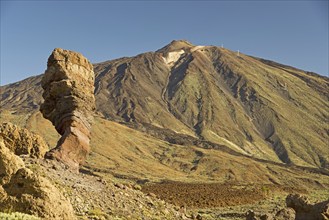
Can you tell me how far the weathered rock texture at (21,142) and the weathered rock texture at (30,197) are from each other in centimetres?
1507

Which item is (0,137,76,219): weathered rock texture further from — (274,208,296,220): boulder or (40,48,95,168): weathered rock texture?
(274,208,296,220): boulder

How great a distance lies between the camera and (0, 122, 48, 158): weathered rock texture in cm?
2947

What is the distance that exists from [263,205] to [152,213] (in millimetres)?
Result: 27492

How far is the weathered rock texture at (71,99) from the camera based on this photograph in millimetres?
28547

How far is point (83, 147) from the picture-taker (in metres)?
28.7

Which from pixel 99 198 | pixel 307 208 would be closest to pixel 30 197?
pixel 99 198

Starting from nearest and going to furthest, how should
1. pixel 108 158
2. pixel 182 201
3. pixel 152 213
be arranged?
pixel 152 213, pixel 182 201, pixel 108 158

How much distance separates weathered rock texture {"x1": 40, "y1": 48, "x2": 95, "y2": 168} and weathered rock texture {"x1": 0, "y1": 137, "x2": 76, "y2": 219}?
13528 millimetres

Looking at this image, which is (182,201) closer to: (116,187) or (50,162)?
(116,187)

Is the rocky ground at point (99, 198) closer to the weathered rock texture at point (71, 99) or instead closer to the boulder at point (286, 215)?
the weathered rock texture at point (71, 99)

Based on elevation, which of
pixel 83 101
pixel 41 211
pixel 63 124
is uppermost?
pixel 83 101

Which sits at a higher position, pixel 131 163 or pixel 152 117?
pixel 152 117

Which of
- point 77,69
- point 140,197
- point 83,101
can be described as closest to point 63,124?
point 83,101

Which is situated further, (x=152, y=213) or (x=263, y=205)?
(x=263, y=205)
